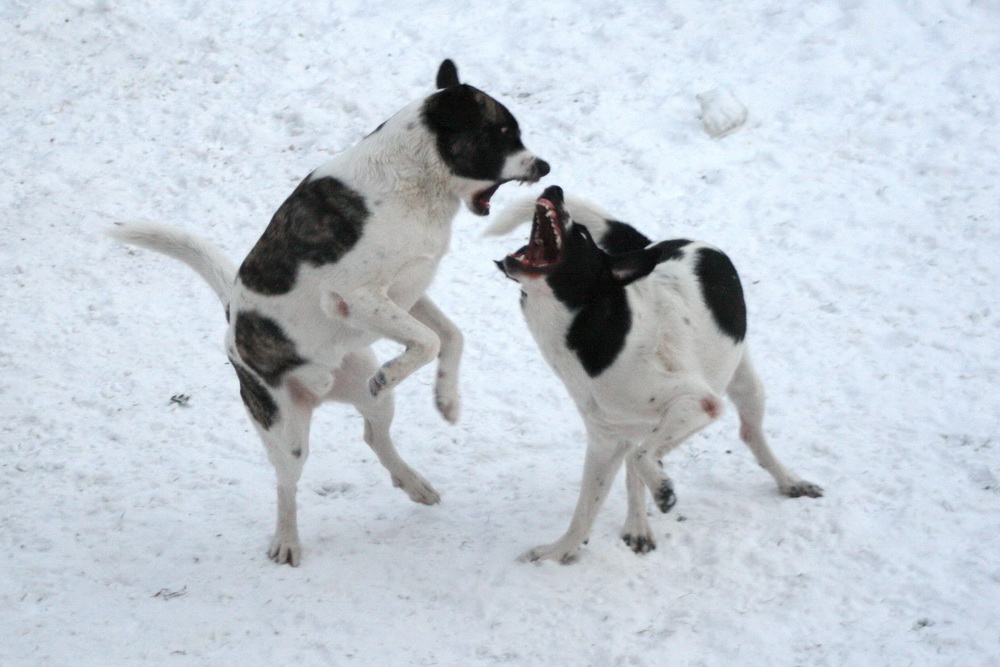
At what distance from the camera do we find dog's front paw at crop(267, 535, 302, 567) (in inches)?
193

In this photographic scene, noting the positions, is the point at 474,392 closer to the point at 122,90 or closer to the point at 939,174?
the point at 939,174

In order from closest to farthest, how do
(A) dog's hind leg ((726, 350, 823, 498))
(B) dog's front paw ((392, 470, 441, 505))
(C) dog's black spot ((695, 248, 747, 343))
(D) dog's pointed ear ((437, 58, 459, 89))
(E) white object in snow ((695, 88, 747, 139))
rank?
1. (C) dog's black spot ((695, 248, 747, 343))
2. (D) dog's pointed ear ((437, 58, 459, 89))
3. (A) dog's hind leg ((726, 350, 823, 498))
4. (B) dog's front paw ((392, 470, 441, 505))
5. (E) white object in snow ((695, 88, 747, 139))

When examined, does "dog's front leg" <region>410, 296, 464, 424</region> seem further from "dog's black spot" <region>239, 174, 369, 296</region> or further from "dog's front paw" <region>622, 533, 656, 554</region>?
"dog's front paw" <region>622, 533, 656, 554</region>

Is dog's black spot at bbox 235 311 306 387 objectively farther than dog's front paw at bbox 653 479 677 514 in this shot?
Yes

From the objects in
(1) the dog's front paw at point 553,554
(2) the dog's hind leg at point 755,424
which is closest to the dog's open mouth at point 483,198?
(2) the dog's hind leg at point 755,424

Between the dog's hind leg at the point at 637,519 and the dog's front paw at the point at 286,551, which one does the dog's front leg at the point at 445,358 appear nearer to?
the dog's hind leg at the point at 637,519

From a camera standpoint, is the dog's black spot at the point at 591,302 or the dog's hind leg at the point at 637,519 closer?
the dog's black spot at the point at 591,302

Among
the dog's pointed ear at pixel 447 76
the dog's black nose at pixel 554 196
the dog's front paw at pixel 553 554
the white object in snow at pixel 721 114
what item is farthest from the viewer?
the white object in snow at pixel 721 114

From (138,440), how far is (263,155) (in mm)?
3751

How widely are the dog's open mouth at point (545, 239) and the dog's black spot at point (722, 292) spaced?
3.27 feet

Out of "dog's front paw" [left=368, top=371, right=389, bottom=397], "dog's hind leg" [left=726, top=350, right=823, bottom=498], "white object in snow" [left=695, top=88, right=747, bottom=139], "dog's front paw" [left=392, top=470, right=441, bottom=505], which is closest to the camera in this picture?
"dog's front paw" [left=368, top=371, right=389, bottom=397]

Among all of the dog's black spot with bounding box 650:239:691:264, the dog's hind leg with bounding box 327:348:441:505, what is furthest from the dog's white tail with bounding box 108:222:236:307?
the dog's black spot with bounding box 650:239:691:264

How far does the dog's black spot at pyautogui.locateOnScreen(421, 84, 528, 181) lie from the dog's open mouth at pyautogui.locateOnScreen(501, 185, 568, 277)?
565 mm

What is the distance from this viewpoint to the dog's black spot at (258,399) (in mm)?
4758
